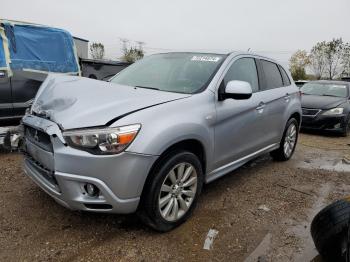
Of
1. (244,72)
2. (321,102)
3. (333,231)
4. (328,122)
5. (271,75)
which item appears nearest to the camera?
(333,231)

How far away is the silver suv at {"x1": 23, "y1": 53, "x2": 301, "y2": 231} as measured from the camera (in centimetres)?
266

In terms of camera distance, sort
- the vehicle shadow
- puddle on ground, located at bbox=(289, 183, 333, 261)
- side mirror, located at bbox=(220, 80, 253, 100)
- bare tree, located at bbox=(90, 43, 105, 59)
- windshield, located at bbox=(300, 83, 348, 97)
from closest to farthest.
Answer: puddle on ground, located at bbox=(289, 183, 333, 261) < side mirror, located at bbox=(220, 80, 253, 100) < the vehicle shadow < windshield, located at bbox=(300, 83, 348, 97) < bare tree, located at bbox=(90, 43, 105, 59)

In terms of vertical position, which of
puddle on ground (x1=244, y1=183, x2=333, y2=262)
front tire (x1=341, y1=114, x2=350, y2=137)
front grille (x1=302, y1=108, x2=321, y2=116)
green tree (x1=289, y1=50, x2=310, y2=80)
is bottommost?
green tree (x1=289, y1=50, x2=310, y2=80)

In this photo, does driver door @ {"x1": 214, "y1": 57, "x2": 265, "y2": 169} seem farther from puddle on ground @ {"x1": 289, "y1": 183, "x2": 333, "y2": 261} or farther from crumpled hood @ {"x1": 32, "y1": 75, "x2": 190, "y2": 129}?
puddle on ground @ {"x1": 289, "y1": 183, "x2": 333, "y2": 261}

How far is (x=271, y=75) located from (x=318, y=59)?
38746mm

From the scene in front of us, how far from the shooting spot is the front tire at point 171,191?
9.50 feet

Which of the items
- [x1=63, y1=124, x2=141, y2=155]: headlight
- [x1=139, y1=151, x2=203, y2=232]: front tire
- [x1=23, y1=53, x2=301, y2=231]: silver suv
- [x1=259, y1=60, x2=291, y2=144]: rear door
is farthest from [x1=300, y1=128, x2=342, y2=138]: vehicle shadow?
[x1=63, y1=124, x2=141, y2=155]: headlight

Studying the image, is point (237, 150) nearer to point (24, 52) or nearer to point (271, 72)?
point (271, 72)

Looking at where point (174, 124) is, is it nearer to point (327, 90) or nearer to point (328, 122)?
point (328, 122)

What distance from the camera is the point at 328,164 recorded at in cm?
596

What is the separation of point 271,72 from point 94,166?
3.36 metres

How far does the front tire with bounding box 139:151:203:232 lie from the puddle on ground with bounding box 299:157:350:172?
3.03m

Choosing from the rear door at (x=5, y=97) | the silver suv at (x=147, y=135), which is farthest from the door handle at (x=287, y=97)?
the rear door at (x=5, y=97)

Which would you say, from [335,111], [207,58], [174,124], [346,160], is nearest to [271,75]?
[207,58]
